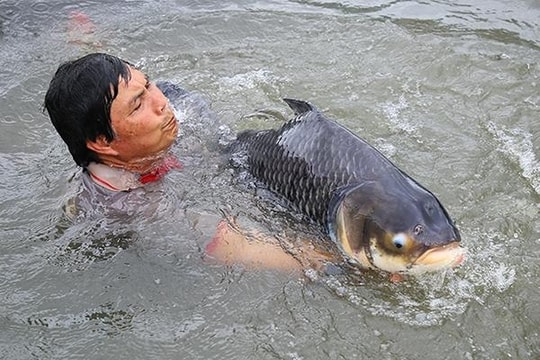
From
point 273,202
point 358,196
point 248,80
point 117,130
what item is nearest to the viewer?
point 358,196

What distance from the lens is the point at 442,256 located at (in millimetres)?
2602

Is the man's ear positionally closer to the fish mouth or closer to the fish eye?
the fish eye

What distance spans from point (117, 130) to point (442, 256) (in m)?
1.61

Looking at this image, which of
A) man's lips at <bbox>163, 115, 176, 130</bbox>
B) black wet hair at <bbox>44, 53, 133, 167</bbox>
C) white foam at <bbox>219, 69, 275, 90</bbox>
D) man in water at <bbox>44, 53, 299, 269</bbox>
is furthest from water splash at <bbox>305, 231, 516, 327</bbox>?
white foam at <bbox>219, 69, 275, 90</bbox>

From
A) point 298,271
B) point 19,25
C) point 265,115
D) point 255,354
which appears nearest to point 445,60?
point 265,115

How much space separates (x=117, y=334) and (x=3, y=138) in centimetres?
210

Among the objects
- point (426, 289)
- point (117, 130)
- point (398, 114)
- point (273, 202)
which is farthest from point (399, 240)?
point (398, 114)

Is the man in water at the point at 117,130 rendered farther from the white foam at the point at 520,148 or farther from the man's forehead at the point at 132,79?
the white foam at the point at 520,148

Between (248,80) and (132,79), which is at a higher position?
(132,79)

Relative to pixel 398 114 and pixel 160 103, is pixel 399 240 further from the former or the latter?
pixel 398 114

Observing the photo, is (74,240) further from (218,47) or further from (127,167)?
(218,47)

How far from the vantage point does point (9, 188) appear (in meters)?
4.04

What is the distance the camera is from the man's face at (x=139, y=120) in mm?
3195

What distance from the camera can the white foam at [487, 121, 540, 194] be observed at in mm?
3887
